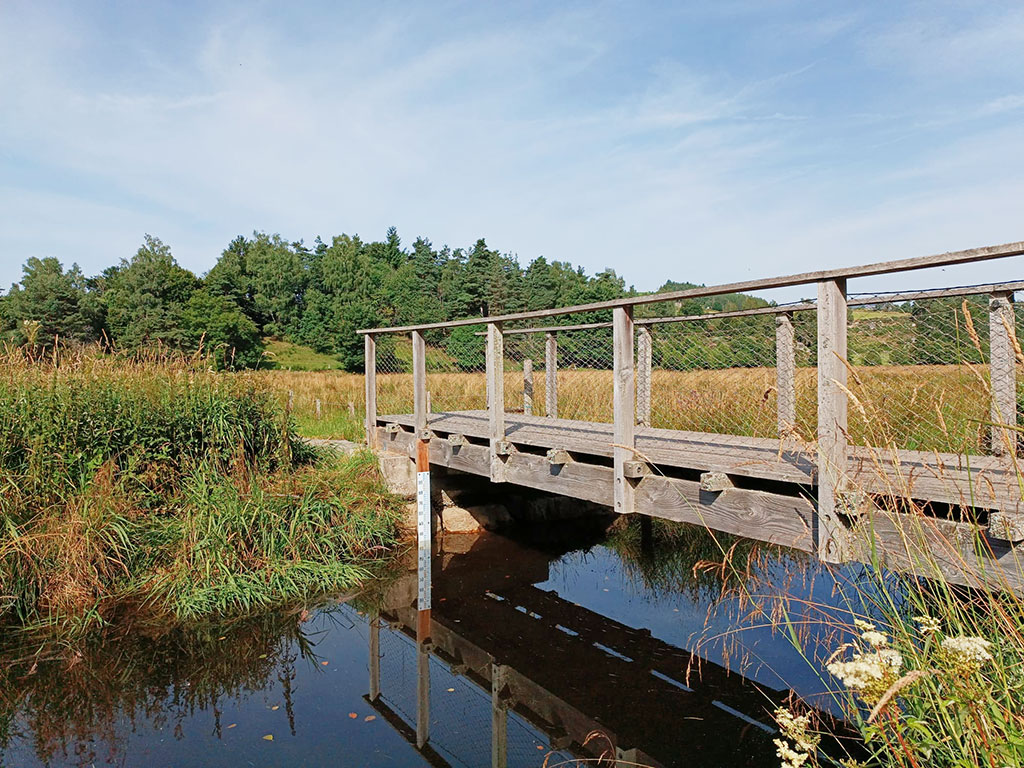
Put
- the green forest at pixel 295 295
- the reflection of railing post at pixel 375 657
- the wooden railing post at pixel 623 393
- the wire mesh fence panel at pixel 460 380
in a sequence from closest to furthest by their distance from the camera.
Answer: the reflection of railing post at pixel 375 657, the wooden railing post at pixel 623 393, the wire mesh fence panel at pixel 460 380, the green forest at pixel 295 295

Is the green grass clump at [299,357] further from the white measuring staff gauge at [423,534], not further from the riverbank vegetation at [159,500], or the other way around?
the white measuring staff gauge at [423,534]

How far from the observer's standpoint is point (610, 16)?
9.88 metres

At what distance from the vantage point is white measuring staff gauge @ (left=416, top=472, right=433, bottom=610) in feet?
19.9

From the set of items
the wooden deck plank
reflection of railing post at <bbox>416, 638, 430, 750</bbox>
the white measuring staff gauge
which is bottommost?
reflection of railing post at <bbox>416, 638, 430, 750</bbox>

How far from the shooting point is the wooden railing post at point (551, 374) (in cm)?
873

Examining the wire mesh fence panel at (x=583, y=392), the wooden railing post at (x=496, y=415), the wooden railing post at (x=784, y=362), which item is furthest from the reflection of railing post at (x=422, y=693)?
the wire mesh fence panel at (x=583, y=392)

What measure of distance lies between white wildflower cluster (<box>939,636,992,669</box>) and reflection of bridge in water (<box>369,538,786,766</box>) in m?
2.28

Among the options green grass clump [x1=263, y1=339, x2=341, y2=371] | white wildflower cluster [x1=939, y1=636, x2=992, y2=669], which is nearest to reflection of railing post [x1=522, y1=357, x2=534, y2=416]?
white wildflower cluster [x1=939, y1=636, x2=992, y2=669]

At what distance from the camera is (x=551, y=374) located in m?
8.89

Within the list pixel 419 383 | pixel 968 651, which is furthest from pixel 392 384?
pixel 968 651

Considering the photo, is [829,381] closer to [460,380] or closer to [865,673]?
[865,673]

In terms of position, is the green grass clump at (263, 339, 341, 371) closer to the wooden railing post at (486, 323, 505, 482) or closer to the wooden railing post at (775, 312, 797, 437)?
the wooden railing post at (486, 323, 505, 482)

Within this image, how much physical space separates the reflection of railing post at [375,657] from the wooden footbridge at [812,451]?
141 centimetres

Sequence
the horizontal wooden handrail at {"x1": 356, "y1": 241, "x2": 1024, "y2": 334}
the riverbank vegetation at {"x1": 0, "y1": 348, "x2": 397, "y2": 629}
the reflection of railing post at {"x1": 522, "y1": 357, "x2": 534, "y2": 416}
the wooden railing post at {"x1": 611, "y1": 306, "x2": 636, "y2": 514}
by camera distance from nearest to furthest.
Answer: the horizontal wooden handrail at {"x1": 356, "y1": 241, "x2": 1024, "y2": 334} < the wooden railing post at {"x1": 611, "y1": 306, "x2": 636, "y2": 514} < the riverbank vegetation at {"x1": 0, "y1": 348, "x2": 397, "y2": 629} < the reflection of railing post at {"x1": 522, "y1": 357, "x2": 534, "y2": 416}
